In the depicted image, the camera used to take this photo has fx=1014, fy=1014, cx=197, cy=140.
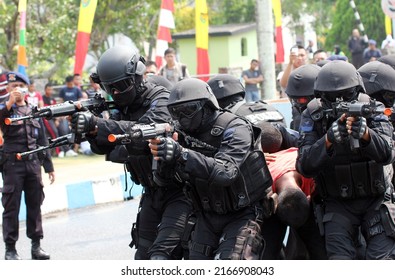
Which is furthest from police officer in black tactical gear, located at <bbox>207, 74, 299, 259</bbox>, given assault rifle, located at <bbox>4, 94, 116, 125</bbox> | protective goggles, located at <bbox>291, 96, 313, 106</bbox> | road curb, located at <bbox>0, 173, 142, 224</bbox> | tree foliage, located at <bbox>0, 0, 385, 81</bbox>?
tree foliage, located at <bbox>0, 0, 385, 81</bbox>

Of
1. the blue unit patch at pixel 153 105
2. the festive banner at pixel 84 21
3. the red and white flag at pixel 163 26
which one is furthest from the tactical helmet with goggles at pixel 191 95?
the red and white flag at pixel 163 26

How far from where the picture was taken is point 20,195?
34.3 feet

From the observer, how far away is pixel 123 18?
27984 millimetres

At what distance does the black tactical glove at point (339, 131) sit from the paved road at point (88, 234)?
4688mm

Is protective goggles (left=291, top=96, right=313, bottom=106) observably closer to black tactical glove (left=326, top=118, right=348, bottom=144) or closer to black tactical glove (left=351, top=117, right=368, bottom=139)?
black tactical glove (left=326, top=118, right=348, bottom=144)

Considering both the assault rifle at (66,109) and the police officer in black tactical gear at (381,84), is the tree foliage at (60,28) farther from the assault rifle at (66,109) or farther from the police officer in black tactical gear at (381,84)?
the police officer in black tactical gear at (381,84)

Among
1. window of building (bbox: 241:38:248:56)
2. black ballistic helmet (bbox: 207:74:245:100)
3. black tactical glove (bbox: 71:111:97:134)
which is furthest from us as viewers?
window of building (bbox: 241:38:248:56)

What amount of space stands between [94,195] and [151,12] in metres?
15.2

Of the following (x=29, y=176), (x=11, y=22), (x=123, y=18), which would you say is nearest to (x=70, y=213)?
(x=29, y=176)

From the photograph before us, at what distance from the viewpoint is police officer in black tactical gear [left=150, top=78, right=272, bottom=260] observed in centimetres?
634

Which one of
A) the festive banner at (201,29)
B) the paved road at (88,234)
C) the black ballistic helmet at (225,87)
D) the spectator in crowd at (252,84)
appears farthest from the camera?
the spectator in crowd at (252,84)

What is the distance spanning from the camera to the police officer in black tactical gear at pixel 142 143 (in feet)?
22.9

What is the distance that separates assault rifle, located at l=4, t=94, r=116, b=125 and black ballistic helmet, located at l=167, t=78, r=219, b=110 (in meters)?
0.82
